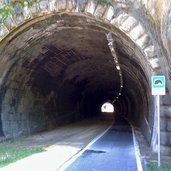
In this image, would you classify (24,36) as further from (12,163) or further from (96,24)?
(12,163)

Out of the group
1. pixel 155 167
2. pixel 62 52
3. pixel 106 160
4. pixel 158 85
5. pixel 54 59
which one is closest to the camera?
pixel 155 167

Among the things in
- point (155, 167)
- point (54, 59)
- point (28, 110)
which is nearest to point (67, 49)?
point (54, 59)

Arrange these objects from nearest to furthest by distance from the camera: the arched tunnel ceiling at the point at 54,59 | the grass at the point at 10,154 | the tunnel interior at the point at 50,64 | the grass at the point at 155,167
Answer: the grass at the point at 155,167, the grass at the point at 10,154, the arched tunnel ceiling at the point at 54,59, the tunnel interior at the point at 50,64

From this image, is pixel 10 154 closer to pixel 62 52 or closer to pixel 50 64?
pixel 62 52

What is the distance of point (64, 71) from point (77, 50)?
12.0 ft

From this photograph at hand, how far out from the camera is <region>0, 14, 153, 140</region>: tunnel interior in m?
14.7

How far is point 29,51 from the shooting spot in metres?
16.7

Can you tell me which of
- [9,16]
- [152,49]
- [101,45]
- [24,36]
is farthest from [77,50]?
[152,49]

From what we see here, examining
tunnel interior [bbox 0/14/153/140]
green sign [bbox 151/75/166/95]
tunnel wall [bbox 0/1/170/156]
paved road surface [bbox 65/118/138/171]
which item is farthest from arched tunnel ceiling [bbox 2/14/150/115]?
paved road surface [bbox 65/118/138/171]

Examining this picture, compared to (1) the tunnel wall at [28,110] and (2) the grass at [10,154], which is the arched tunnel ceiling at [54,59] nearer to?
(1) the tunnel wall at [28,110]

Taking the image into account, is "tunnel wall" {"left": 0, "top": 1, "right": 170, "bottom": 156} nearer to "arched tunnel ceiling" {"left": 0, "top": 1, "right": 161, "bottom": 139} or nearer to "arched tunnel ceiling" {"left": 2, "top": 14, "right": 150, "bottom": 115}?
"arched tunnel ceiling" {"left": 0, "top": 1, "right": 161, "bottom": 139}

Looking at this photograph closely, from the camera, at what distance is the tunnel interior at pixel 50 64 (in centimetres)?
1466

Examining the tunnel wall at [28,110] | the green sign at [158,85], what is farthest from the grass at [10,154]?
the green sign at [158,85]

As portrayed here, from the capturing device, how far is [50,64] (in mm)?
19547
